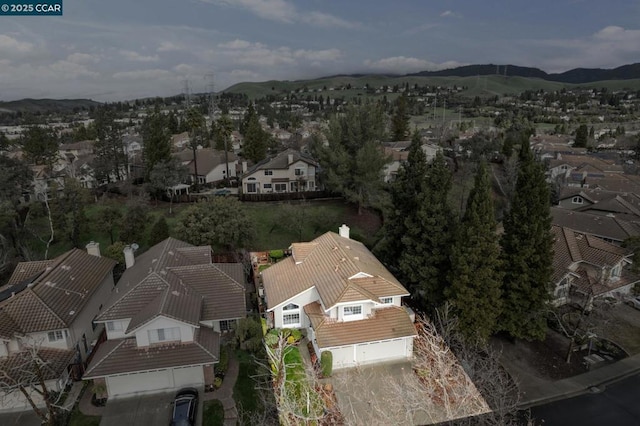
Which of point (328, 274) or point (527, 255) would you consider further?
point (328, 274)

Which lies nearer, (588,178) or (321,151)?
(321,151)

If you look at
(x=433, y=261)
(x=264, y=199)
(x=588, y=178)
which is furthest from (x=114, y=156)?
(x=588, y=178)

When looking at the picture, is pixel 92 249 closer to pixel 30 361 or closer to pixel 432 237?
pixel 30 361

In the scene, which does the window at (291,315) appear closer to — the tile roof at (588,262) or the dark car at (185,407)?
the dark car at (185,407)

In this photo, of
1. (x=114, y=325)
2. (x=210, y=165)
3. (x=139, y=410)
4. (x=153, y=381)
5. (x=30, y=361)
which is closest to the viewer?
(x=139, y=410)

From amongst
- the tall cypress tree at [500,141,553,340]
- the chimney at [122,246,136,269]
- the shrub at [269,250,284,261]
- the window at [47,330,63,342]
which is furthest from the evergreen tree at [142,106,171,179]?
the tall cypress tree at [500,141,553,340]

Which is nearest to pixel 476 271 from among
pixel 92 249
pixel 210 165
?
pixel 92 249

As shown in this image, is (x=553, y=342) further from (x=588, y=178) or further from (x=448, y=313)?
(x=588, y=178)
